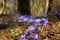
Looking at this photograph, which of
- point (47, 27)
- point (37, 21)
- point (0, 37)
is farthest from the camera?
point (37, 21)

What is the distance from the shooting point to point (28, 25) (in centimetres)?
237

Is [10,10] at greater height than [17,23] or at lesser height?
greater

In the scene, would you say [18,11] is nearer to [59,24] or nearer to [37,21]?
[37,21]

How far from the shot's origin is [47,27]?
2.34 meters

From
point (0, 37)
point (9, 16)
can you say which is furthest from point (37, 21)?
point (0, 37)

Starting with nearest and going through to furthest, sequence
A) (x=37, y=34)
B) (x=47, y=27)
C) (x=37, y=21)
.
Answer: (x=37, y=34) → (x=47, y=27) → (x=37, y=21)

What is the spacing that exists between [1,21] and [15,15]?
378 millimetres

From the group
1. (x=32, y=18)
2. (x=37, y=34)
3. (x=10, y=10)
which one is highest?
(x=10, y=10)

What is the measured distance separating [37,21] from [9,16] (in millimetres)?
577

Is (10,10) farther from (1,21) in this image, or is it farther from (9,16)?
(1,21)

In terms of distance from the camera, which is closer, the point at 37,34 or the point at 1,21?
the point at 37,34

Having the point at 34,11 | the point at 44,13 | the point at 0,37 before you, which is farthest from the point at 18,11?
the point at 0,37

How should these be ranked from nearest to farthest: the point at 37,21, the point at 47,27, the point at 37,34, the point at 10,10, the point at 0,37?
the point at 0,37 → the point at 37,34 → the point at 47,27 → the point at 37,21 → the point at 10,10

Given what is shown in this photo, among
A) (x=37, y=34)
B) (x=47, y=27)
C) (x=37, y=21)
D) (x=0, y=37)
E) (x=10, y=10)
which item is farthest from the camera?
(x=10, y=10)
